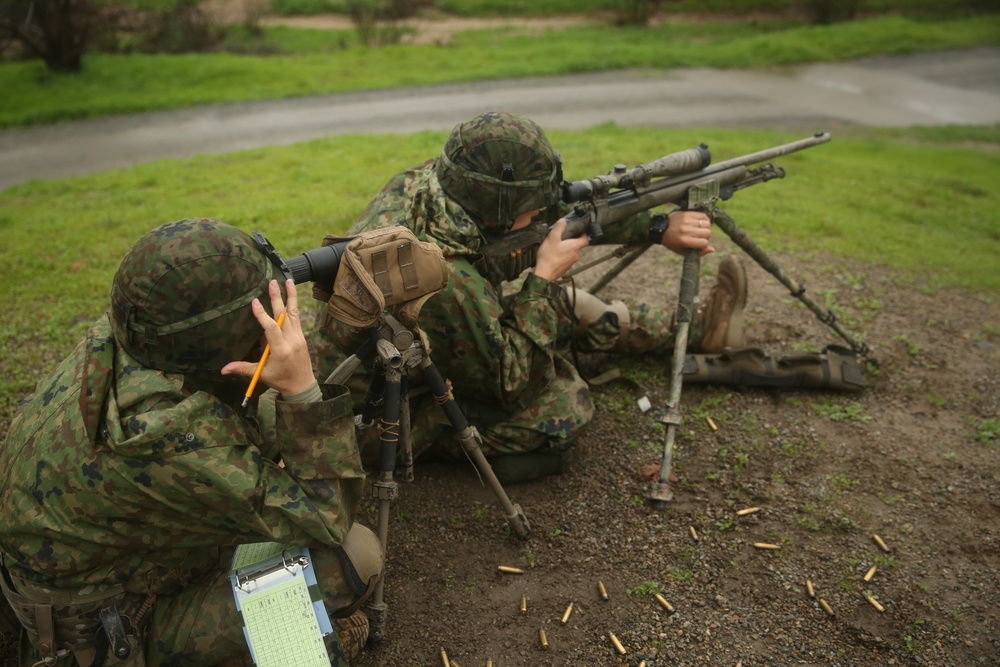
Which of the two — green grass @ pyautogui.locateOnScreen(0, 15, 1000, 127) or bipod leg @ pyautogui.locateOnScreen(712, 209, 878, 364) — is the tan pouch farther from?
green grass @ pyautogui.locateOnScreen(0, 15, 1000, 127)

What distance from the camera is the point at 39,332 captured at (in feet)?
21.0

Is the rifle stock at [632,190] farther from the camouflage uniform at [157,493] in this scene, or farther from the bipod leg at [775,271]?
the camouflage uniform at [157,493]

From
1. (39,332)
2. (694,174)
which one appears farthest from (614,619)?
(39,332)

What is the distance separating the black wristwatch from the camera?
5059 millimetres

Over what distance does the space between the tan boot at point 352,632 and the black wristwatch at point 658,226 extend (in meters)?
2.98

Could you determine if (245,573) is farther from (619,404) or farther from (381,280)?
(619,404)

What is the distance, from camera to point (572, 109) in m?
14.1

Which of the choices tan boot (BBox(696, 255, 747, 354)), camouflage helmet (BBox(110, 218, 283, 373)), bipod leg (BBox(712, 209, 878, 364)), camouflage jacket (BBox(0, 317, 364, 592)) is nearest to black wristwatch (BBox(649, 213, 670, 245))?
bipod leg (BBox(712, 209, 878, 364))

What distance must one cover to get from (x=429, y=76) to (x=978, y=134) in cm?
1025

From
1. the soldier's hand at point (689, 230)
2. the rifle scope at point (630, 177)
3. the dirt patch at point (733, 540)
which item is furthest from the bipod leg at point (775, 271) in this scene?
the rifle scope at point (630, 177)

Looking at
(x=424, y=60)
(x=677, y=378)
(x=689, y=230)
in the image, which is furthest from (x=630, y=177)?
(x=424, y=60)

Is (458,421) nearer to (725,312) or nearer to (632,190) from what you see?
(632,190)

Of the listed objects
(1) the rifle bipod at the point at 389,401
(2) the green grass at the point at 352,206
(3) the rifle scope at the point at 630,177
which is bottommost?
(2) the green grass at the point at 352,206

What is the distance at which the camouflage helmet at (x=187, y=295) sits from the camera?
111 inches
